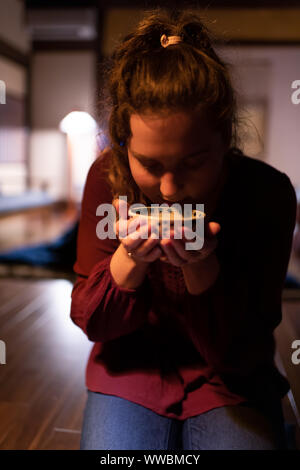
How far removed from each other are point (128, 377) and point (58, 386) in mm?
607

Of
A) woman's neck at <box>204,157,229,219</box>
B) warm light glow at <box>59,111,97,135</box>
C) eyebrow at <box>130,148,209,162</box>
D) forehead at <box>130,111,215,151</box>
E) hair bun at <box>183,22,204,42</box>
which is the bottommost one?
woman's neck at <box>204,157,229,219</box>

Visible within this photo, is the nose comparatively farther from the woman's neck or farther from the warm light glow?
the warm light glow

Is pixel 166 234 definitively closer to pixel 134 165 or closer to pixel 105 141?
pixel 134 165

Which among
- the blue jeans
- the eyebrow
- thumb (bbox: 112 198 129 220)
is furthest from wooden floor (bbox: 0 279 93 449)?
the eyebrow

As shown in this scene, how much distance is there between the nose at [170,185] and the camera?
557mm

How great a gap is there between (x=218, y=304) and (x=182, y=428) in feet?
0.81

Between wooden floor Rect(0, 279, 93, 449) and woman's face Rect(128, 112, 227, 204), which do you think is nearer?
woman's face Rect(128, 112, 227, 204)

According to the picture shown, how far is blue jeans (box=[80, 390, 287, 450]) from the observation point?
666mm

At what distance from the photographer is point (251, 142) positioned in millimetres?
789

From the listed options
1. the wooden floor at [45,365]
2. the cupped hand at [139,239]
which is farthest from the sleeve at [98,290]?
the wooden floor at [45,365]

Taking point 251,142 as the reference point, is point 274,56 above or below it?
above

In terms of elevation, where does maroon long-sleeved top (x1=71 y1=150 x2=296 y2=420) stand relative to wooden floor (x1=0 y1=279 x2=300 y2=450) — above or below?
above
